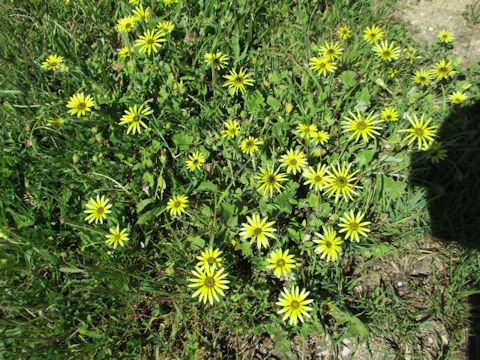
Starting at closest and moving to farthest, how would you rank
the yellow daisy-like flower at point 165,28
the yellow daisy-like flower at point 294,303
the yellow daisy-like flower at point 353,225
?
the yellow daisy-like flower at point 294,303, the yellow daisy-like flower at point 353,225, the yellow daisy-like flower at point 165,28

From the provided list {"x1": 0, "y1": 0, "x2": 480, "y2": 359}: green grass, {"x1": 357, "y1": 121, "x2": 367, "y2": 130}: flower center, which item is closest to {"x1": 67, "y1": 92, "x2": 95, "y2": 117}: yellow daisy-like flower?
{"x1": 0, "y1": 0, "x2": 480, "y2": 359}: green grass

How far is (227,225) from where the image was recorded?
250 cm

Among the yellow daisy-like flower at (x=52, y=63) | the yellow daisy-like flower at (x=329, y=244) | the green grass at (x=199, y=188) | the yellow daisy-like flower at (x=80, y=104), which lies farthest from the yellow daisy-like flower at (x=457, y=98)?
the yellow daisy-like flower at (x=52, y=63)

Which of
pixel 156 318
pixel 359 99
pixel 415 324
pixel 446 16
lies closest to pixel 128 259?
pixel 156 318

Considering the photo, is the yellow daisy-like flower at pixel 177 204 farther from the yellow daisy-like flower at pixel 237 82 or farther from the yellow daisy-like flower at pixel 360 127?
the yellow daisy-like flower at pixel 360 127

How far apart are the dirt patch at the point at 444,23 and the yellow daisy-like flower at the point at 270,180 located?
2.69 meters

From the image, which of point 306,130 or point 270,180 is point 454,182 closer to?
point 306,130

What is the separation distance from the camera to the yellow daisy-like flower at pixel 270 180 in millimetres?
2564

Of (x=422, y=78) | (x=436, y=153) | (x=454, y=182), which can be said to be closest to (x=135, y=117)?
(x=436, y=153)

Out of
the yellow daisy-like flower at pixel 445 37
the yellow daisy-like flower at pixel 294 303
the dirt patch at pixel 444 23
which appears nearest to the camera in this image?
the yellow daisy-like flower at pixel 294 303

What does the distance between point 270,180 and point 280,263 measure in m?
0.67

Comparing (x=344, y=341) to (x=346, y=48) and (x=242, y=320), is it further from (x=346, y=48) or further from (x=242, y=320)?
(x=346, y=48)

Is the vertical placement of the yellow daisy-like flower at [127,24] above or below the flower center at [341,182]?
above

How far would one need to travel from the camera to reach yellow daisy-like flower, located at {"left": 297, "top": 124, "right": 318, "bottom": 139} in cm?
284
